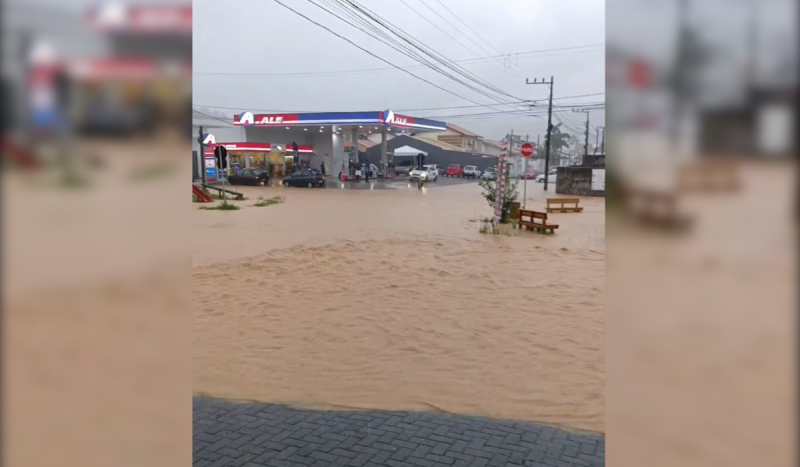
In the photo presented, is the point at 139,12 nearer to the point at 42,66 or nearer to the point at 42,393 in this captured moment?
the point at 42,66

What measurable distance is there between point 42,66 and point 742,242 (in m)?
1.43

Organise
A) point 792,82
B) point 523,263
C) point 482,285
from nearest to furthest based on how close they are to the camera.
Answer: point 792,82 < point 482,285 < point 523,263

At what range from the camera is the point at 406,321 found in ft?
22.6

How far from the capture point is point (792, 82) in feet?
3.42

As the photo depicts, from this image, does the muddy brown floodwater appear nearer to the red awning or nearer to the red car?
the red awning

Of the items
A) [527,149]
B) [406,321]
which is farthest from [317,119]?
[406,321]

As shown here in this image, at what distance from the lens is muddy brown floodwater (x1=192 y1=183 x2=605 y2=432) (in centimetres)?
456

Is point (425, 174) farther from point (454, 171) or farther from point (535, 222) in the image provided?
point (535, 222)

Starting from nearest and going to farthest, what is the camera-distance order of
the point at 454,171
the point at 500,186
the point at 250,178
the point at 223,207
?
the point at 500,186 < the point at 223,207 < the point at 250,178 < the point at 454,171

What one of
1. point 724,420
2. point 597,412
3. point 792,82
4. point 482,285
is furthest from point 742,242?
point 482,285

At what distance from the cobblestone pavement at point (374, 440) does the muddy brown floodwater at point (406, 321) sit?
253 millimetres

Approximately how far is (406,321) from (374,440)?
3.32 meters

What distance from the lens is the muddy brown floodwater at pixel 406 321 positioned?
456 centimetres

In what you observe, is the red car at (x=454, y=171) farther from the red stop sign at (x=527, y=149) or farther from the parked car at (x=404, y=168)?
the red stop sign at (x=527, y=149)
